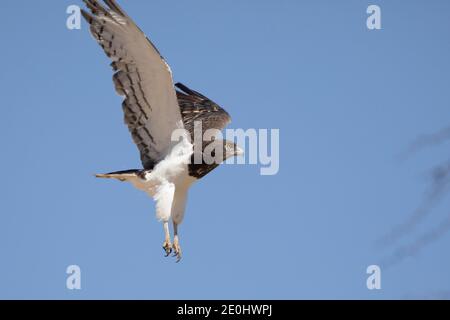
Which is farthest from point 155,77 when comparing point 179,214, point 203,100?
point 203,100

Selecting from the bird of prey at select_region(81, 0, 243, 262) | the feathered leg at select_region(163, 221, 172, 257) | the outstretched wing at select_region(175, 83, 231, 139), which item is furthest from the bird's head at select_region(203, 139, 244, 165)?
the feathered leg at select_region(163, 221, 172, 257)

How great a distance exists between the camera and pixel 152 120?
7.11 metres

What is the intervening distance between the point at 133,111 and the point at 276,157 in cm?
200

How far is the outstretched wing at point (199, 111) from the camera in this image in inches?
334

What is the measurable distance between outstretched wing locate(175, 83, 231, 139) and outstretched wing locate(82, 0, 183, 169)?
1.94 ft

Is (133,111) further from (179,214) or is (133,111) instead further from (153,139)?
(179,214)

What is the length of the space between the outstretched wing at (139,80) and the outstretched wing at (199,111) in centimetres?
59

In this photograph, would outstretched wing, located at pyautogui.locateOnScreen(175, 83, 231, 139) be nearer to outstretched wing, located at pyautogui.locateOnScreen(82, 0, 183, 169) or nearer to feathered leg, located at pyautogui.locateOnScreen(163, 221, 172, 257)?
outstretched wing, located at pyautogui.locateOnScreen(82, 0, 183, 169)

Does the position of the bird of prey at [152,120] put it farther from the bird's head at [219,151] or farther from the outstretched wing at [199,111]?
the outstretched wing at [199,111]

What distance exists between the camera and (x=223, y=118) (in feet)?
28.9

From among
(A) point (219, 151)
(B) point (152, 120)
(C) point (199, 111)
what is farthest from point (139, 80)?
(C) point (199, 111)

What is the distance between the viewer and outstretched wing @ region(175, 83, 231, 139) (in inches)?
334

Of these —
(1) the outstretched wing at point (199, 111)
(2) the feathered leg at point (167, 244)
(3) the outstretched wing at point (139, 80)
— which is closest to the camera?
(3) the outstretched wing at point (139, 80)

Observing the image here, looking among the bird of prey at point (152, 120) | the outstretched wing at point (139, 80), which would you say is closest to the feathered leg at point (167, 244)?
the bird of prey at point (152, 120)
